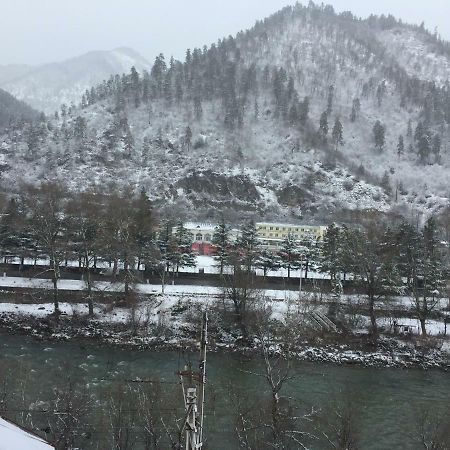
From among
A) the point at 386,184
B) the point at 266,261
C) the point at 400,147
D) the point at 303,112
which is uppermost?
the point at 303,112

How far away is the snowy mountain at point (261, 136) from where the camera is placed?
90500 mm

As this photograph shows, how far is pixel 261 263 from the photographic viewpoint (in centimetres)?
4244

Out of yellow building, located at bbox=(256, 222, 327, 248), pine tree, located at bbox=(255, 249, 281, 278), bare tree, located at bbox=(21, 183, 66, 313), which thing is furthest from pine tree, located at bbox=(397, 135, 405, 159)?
bare tree, located at bbox=(21, 183, 66, 313)

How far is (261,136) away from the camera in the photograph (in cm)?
10631

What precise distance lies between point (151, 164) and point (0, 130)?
128 feet

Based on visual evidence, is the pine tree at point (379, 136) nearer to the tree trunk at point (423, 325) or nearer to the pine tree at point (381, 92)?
the pine tree at point (381, 92)

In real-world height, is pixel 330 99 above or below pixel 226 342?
above

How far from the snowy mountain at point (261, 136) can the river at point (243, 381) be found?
5345cm

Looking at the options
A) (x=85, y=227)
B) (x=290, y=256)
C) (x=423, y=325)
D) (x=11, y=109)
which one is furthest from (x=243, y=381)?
(x=11, y=109)

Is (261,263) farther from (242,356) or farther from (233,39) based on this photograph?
(233,39)

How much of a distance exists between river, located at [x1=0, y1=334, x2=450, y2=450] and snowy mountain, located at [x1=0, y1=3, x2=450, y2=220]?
5345 centimetres

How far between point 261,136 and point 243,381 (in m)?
87.8

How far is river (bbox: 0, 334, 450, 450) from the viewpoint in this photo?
17984mm

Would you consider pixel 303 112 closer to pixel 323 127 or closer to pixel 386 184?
pixel 323 127
